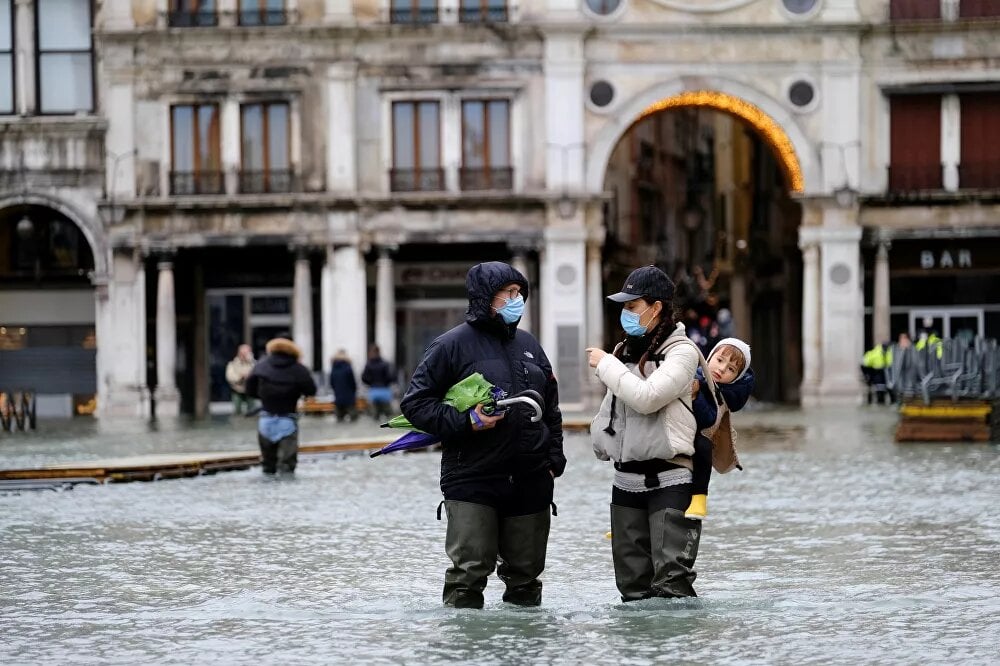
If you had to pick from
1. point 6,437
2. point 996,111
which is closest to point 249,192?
point 6,437

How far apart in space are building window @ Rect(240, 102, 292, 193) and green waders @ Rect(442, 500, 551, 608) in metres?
33.8

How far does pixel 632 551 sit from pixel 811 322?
34.1m

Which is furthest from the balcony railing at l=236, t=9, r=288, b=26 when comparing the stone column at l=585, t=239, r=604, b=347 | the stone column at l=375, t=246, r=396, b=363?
the stone column at l=585, t=239, r=604, b=347

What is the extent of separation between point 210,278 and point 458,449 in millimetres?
36308

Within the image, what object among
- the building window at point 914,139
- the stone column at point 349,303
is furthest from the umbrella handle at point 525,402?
the building window at point 914,139

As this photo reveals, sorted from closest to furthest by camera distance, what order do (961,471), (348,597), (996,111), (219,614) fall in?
(219,614) → (348,597) → (961,471) → (996,111)

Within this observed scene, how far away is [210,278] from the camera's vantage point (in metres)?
45.4

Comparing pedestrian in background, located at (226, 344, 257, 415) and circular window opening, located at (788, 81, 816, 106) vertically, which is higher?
circular window opening, located at (788, 81, 816, 106)

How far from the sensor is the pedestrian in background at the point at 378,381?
38594 millimetres

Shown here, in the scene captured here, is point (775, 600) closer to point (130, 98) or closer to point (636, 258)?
point (130, 98)

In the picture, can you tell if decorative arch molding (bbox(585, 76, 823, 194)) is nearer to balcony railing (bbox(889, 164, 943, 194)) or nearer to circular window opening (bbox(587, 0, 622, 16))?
balcony railing (bbox(889, 164, 943, 194))

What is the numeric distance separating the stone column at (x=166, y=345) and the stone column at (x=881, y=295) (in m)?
15.7

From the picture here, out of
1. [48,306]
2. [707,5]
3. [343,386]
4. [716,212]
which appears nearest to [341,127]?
[343,386]

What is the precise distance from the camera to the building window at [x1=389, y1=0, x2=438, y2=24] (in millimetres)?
43188
